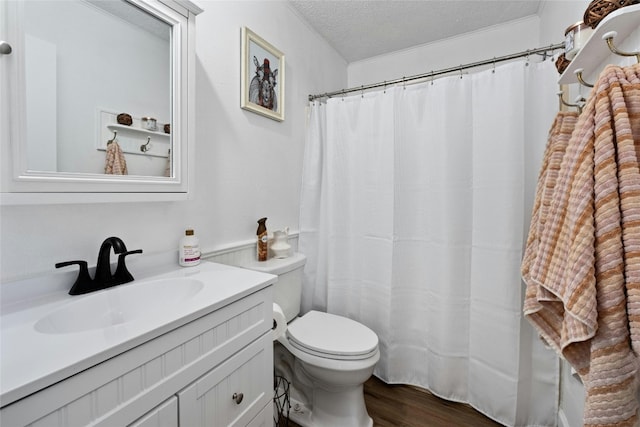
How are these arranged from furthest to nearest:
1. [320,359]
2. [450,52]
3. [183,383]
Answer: [450,52], [320,359], [183,383]

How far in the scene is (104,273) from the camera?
931 mm

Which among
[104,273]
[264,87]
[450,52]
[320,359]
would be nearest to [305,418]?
[320,359]

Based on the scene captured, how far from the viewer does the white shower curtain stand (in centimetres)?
137

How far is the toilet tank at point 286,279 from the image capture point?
58.1 inches

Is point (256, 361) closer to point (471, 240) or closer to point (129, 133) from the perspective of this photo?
point (129, 133)

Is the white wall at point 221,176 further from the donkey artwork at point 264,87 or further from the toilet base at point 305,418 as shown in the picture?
the toilet base at point 305,418

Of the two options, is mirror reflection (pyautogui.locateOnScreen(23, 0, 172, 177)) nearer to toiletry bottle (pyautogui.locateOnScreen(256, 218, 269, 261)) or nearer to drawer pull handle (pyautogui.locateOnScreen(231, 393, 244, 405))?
toiletry bottle (pyautogui.locateOnScreen(256, 218, 269, 261))

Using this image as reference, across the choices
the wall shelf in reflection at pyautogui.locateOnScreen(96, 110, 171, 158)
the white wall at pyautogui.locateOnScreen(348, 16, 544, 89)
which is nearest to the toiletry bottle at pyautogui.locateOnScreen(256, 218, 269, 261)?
the wall shelf in reflection at pyautogui.locateOnScreen(96, 110, 171, 158)

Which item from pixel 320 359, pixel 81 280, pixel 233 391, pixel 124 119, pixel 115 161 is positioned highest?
pixel 124 119

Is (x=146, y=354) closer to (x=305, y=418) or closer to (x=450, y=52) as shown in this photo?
(x=305, y=418)

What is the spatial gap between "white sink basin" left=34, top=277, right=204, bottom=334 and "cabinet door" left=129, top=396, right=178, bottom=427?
0.22 m

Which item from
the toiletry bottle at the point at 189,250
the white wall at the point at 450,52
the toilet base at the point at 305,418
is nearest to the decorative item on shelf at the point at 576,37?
the white wall at the point at 450,52

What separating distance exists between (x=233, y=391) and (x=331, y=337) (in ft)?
2.01

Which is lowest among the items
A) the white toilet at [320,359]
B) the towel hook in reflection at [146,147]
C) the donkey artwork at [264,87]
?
the white toilet at [320,359]
